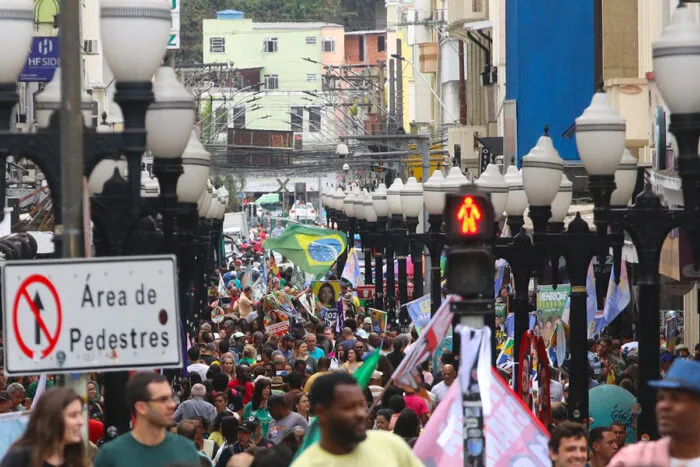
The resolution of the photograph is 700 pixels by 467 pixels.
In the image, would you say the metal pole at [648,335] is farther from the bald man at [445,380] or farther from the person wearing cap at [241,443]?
the bald man at [445,380]

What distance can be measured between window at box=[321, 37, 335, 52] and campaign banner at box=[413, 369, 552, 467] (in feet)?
464

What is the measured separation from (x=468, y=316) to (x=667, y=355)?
12.1 m

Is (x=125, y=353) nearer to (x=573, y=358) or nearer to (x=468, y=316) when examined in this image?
(x=468, y=316)

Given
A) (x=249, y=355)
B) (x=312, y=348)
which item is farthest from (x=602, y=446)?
(x=249, y=355)

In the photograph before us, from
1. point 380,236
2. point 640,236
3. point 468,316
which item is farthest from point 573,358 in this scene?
point 380,236

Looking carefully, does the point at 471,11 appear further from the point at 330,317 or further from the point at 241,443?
the point at 241,443

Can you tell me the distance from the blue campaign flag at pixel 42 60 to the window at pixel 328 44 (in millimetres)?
125239

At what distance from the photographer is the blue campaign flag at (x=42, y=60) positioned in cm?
2383

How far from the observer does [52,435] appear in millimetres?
7734

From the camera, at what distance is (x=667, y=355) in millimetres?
21312

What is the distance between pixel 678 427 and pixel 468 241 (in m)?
2.71

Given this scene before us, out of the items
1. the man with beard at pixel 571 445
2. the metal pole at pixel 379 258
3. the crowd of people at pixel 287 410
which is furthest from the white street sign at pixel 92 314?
the metal pole at pixel 379 258

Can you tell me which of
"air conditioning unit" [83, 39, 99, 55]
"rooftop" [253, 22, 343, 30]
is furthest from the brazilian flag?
"rooftop" [253, 22, 343, 30]

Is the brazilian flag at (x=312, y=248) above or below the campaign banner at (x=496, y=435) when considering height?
below
